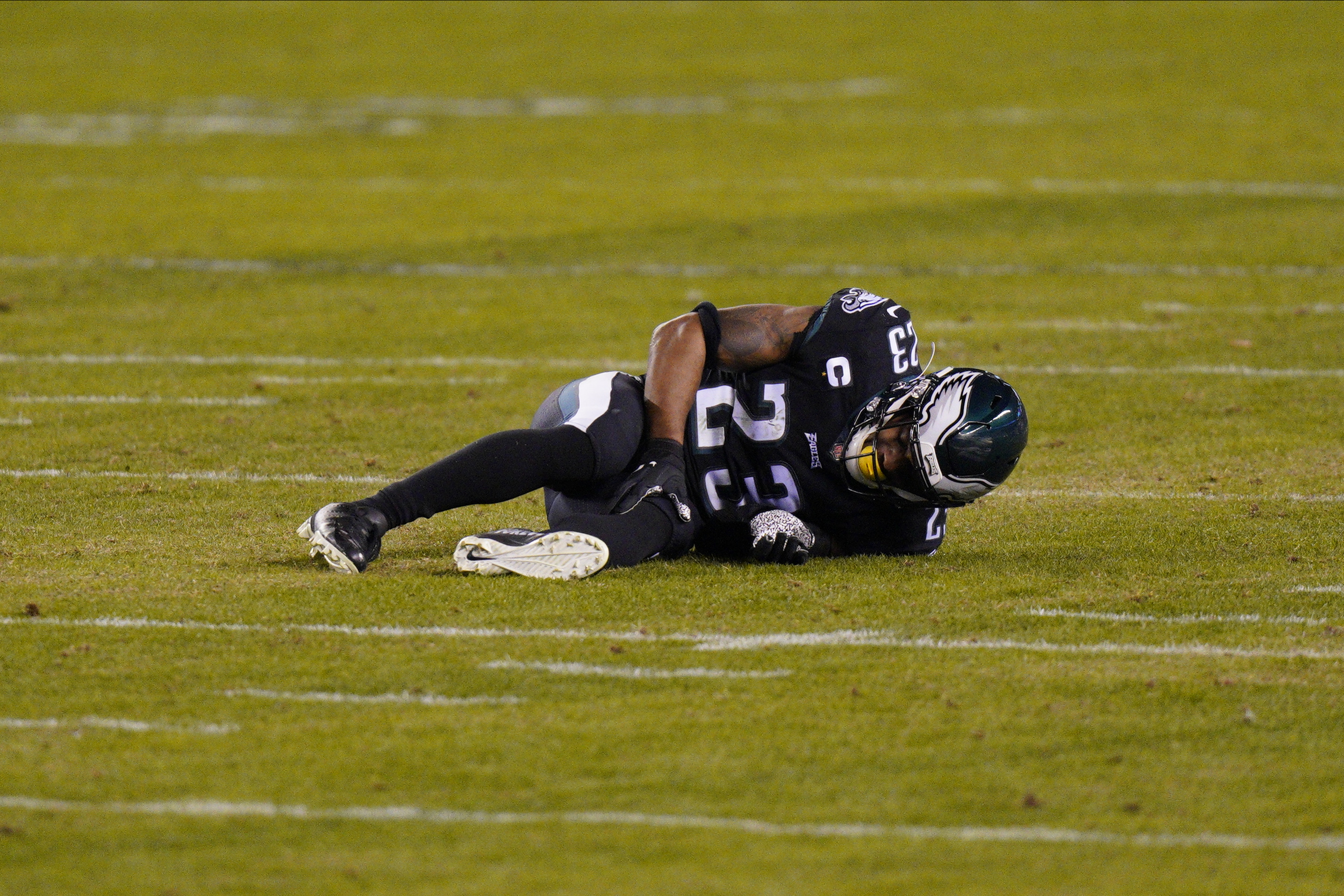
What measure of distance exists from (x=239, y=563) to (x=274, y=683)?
135 cm

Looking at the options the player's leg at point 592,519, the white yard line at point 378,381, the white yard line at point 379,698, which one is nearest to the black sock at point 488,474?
the player's leg at point 592,519

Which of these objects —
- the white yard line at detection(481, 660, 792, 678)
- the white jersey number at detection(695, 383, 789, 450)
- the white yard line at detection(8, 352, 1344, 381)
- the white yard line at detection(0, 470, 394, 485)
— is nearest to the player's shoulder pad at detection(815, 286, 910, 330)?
the white jersey number at detection(695, 383, 789, 450)

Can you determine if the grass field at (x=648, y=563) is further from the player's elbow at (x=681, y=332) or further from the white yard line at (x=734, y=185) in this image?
the player's elbow at (x=681, y=332)

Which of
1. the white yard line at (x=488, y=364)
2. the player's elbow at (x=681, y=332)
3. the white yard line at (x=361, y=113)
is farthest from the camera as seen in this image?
the white yard line at (x=361, y=113)

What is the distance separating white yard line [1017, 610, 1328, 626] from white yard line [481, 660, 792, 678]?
1.09m

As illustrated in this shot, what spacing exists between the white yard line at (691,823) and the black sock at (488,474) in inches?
78.4

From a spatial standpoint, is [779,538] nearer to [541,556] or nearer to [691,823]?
[541,556]

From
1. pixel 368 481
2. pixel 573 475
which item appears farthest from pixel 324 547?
pixel 368 481

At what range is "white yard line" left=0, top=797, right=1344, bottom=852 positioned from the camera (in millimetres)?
4172

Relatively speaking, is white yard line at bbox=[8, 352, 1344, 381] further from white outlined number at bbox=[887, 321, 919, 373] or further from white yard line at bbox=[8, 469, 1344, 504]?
white outlined number at bbox=[887, 321, 919, 373]

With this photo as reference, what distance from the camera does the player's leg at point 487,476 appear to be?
20.1 feet

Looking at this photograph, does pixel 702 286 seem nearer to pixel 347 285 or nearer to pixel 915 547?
pixel 347 285

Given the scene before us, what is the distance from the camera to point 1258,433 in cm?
853

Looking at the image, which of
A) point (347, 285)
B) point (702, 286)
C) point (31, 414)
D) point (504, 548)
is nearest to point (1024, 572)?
point (504, 548)
